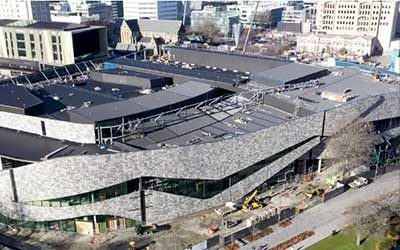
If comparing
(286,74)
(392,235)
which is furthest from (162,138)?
(286,74)

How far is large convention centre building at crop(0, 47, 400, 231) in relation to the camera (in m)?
41.8

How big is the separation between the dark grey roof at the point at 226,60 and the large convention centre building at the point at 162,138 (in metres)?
7.48

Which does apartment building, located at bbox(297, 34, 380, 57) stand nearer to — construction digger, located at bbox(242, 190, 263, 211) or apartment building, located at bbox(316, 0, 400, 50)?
apartment building, located at bbox(316, 0, 400, 50)

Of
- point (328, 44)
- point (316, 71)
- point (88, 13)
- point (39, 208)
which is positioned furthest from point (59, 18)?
point (39, 208)

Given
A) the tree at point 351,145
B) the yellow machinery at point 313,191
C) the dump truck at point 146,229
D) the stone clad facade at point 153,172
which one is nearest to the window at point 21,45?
the stone clad facade at point 153,172

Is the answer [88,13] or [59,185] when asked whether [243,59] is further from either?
[88,13]

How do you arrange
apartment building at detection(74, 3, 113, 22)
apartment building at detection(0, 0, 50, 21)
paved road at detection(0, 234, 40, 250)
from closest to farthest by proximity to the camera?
paved road at detection(0, 234, 40, 250), apartment building at detection(0, 0, 50, 21), apartment building at detection(74, 3, 113, 22)

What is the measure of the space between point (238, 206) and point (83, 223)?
16649mm

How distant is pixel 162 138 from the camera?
4709 centimetres

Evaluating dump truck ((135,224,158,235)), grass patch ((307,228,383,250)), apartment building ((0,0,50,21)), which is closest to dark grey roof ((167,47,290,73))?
grass patch ((307,228,383,250))

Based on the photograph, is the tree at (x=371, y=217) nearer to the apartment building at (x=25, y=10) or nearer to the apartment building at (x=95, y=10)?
the apartment building at (x=95, y=10)

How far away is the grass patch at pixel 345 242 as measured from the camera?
134 ft

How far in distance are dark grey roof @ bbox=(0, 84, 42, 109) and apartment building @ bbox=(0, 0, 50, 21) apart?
427ft

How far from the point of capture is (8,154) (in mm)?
44031
